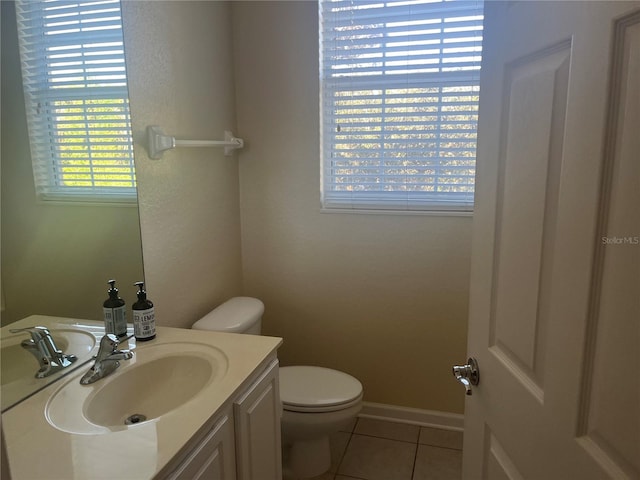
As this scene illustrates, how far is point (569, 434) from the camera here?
769 mm

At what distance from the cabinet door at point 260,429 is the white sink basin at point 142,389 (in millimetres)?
126

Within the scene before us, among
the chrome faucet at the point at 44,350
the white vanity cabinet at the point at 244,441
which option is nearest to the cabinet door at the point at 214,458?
the white vanity cabinet at the point at 244,441

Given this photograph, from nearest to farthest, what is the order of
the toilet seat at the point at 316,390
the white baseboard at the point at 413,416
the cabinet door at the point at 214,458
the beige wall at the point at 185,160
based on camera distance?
the cabinet door at the point at 214,458
the beige wall at the point at 185,160
the toilet seat at the point at 316,390
the white baseboard at the point at 413,416

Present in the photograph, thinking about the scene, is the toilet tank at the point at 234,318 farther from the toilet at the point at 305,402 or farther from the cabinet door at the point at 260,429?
the cabinet door at the point at 260,429

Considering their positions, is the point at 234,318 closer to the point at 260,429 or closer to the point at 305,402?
the point at 305,402

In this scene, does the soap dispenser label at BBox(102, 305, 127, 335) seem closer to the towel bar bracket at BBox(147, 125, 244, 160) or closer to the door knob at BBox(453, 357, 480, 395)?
the towel bar bracket at BBox(147, 125, 244, 160)

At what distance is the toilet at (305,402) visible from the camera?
6.43 feet

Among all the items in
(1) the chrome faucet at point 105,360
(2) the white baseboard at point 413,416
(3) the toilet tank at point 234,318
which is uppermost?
(1) the chrome faucet at point 105,360

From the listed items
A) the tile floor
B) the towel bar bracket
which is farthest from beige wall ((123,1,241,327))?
the tile floor

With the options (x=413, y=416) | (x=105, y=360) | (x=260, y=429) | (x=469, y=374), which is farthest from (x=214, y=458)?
(x=413, y=416)

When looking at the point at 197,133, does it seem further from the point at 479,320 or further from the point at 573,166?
the point at 573,166

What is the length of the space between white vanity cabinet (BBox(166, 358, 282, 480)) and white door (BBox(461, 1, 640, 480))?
662 millimetres

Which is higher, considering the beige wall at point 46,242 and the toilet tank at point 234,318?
the beige wall at point 46,242

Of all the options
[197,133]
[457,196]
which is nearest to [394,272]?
[457,196]
